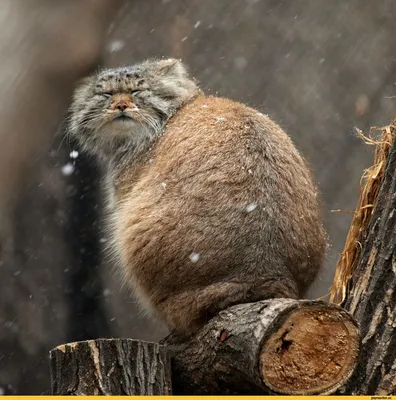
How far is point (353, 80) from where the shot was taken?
7723 millimetres

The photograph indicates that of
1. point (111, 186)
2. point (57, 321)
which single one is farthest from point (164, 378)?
point (57, 321)

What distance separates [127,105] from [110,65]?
238 centimetres

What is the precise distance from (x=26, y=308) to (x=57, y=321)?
0.94 feet

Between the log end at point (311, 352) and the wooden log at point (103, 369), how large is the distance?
639mm

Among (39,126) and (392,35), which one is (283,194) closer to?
(39,126)

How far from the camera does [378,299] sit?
13.3 ft

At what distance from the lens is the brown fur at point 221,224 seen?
4.21m

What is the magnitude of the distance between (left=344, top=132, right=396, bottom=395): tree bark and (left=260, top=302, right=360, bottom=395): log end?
0.31m

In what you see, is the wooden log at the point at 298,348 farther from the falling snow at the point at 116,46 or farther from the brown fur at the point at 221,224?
the falling snow at the point at 116,46

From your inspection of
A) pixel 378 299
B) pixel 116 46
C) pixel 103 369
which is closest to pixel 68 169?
pixel 116 46

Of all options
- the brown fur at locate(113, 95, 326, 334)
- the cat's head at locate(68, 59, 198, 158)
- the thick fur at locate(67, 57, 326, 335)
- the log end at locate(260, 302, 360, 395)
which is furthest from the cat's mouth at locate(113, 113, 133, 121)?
the log end at locate(260, 302, 360, 395)

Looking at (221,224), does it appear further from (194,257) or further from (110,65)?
(110,65)

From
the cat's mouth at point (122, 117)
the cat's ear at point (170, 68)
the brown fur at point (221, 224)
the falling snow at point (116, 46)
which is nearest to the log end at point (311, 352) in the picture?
the brown fur at point (221, 224)

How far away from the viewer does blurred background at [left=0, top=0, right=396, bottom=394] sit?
7039 mm
